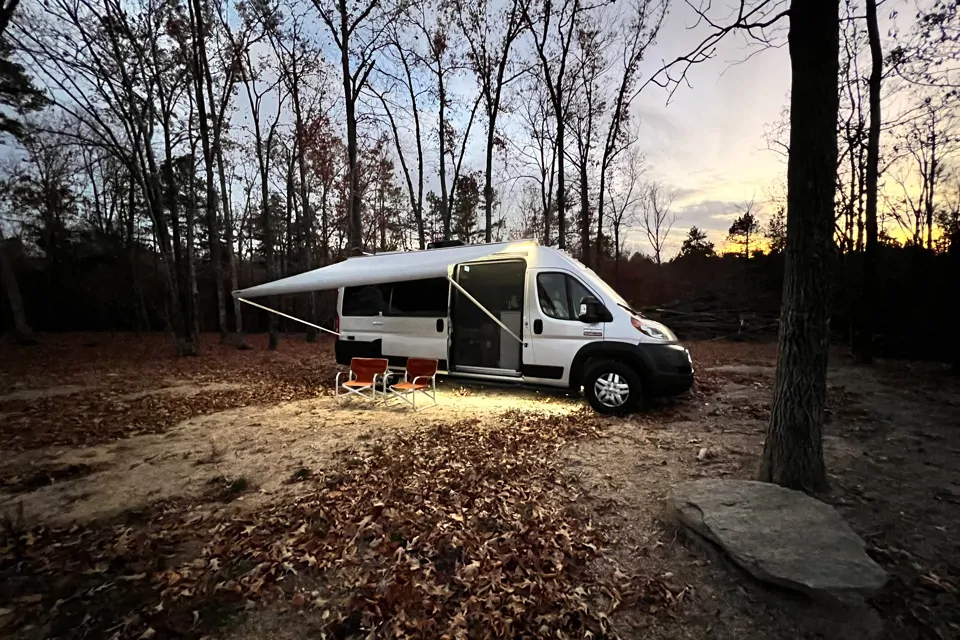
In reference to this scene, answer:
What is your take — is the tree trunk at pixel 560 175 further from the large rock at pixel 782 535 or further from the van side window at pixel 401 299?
the large rock at pixel 782 535

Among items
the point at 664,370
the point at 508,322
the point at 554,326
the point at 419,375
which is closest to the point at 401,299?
the point at 419,375

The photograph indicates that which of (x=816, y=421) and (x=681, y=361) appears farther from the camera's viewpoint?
(x=681, y=361)

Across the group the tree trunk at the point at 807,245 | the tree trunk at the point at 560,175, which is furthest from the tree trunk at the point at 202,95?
the tree trunk at the point at 807,245

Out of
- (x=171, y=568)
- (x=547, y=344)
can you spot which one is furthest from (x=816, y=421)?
(x=171, y=568)

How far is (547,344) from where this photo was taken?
20.7 feet

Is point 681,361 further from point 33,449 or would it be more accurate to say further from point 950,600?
point 33,449

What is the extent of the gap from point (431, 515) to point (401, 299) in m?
5.04

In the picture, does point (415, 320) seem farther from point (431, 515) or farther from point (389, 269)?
point (431, 515)

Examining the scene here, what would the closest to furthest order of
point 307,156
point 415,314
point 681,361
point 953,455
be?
point 953,455 → point 681,361 → point 415,314 → point 307,156

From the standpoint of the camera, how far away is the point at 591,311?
5965 mm

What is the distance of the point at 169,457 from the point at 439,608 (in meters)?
4.01

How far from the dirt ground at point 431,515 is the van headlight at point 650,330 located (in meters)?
1.13

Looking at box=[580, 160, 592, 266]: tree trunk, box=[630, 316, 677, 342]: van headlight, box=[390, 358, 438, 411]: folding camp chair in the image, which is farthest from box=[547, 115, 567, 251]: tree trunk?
box=[390, 358, 438, 411]: folding camp chair

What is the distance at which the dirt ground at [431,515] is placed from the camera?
7.02 feet
